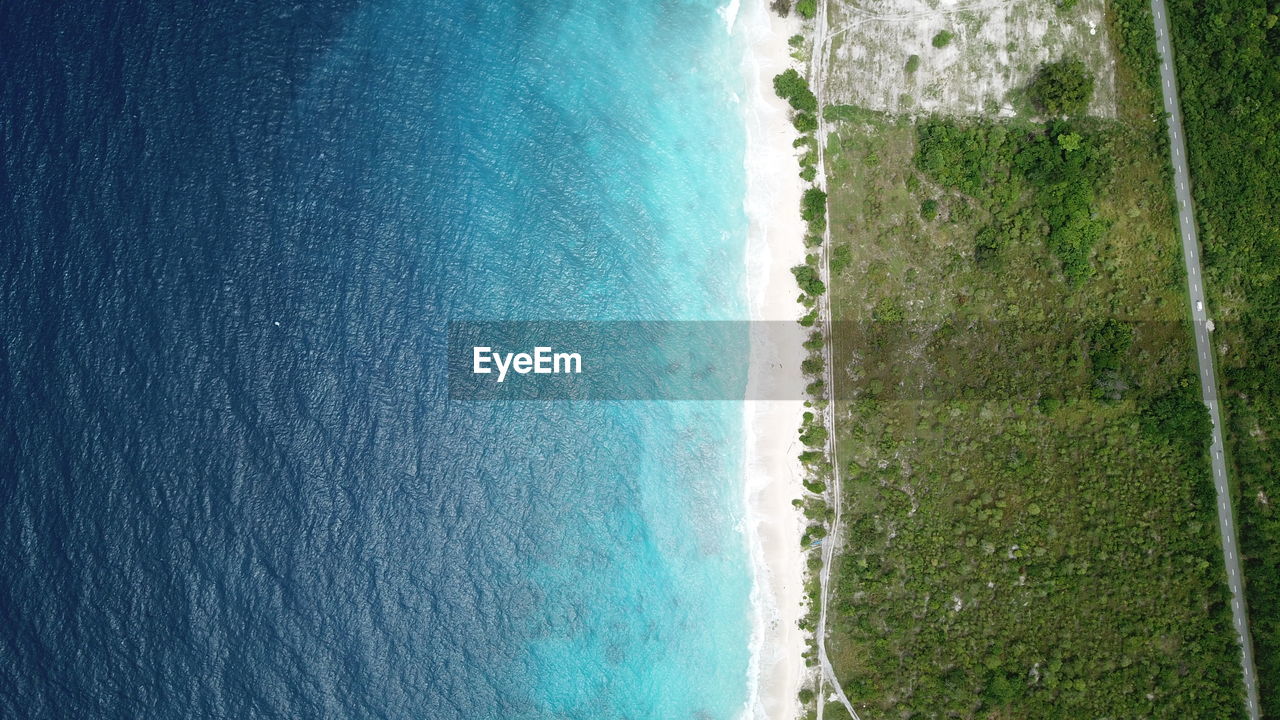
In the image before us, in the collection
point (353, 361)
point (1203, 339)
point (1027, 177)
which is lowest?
point (353, 361)

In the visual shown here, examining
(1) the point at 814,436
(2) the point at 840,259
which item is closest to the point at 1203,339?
(2) the point at 840,259

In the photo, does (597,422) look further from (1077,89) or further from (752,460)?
(1077,89)

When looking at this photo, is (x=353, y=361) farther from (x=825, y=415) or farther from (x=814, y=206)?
(x=814, y=206)

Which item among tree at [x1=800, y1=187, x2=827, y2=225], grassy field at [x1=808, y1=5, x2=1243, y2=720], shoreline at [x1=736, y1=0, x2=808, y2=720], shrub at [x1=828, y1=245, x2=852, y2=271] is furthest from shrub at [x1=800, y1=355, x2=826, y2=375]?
tree at [x1=800, y1=187, x2=827, y2=225]

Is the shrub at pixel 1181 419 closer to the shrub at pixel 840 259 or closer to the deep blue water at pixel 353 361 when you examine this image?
the shrub at pixel 840 259

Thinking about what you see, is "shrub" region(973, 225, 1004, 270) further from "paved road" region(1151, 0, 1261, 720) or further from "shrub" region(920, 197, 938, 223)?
"paved road" region(1151, 0, 1261, 720)
